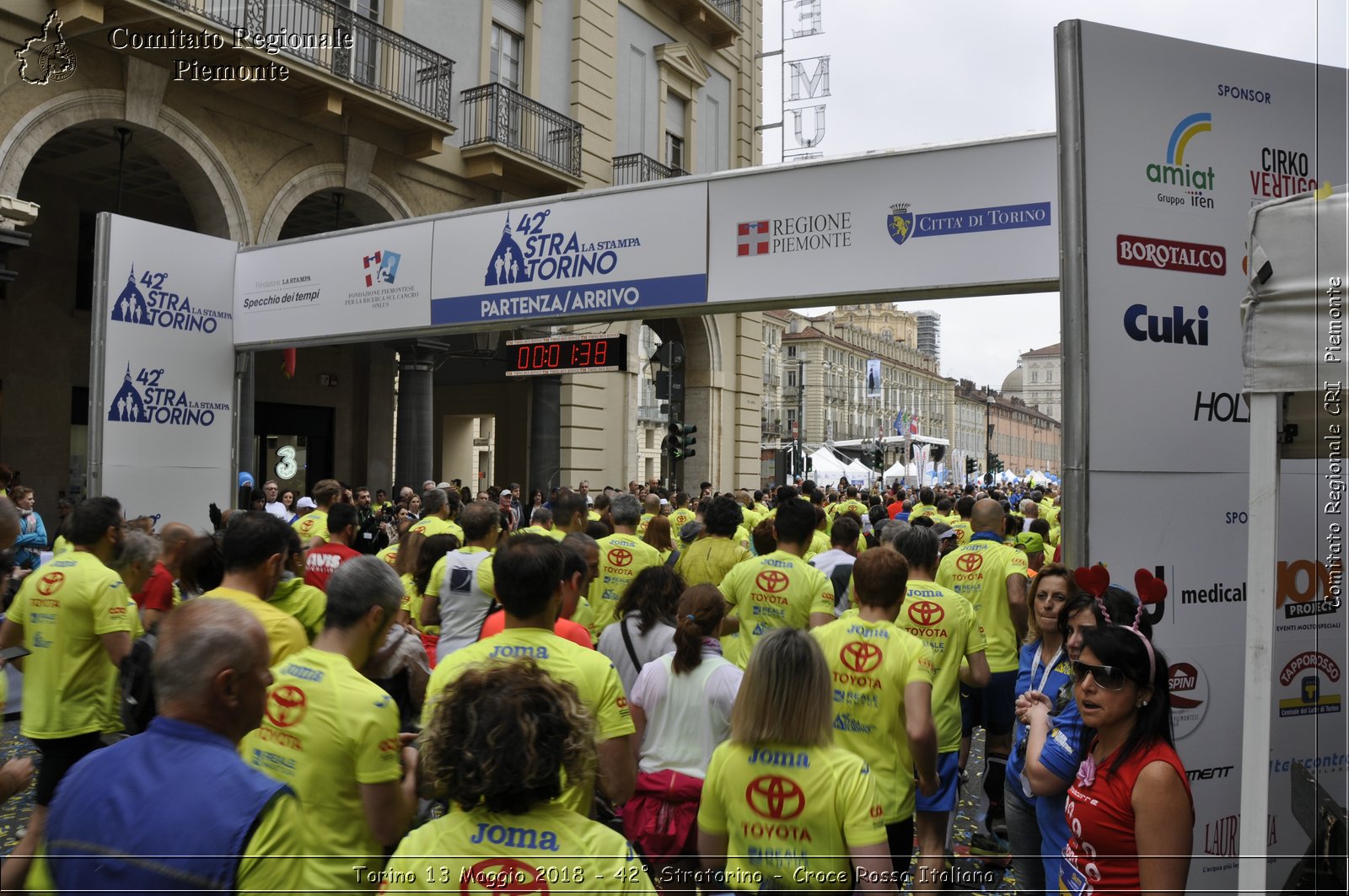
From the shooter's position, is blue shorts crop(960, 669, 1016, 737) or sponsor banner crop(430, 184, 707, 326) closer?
blue shorts crop(960, 669, 1016, 737)

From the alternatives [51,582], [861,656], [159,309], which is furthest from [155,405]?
[861,656]

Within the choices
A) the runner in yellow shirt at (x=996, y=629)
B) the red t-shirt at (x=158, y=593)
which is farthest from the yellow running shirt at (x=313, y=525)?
the runner in yellow shirt at (x=996, y=629)

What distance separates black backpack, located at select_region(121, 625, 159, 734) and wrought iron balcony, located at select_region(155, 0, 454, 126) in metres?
11.5

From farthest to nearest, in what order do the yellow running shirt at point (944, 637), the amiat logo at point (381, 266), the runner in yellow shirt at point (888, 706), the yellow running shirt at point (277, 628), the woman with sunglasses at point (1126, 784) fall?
the amiat logo at point (381, 266), the yellow running shirt at point (944, 637), the runner in yellow shirt at point (888, 706), the yellow running shirt at point (277, 628), the woman with sunglasses at point (1126, 784)

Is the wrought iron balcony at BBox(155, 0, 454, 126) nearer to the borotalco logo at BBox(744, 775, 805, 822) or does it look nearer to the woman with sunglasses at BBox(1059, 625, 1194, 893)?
the borotalco logo at BBox(744, 775, 805, 822)

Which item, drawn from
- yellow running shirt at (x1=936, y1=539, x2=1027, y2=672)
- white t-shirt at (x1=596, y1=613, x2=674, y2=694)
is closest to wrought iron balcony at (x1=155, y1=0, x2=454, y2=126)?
white t-shirt at (x1=596, y1=613, x2=674, y2=694)

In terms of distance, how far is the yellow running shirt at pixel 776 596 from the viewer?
5.71 meters

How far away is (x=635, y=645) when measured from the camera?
4.55 m

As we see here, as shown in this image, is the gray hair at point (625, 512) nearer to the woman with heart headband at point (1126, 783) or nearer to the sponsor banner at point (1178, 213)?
the sponsor banner at point (1178, 213)

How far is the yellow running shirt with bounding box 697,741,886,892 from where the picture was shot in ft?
9.26

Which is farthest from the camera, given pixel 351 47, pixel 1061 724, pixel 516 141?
pixel 516 141

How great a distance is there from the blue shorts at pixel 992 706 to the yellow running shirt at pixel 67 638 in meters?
4.96

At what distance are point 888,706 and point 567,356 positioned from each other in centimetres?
1084

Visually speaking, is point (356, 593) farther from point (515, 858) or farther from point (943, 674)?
point (943, 674)
